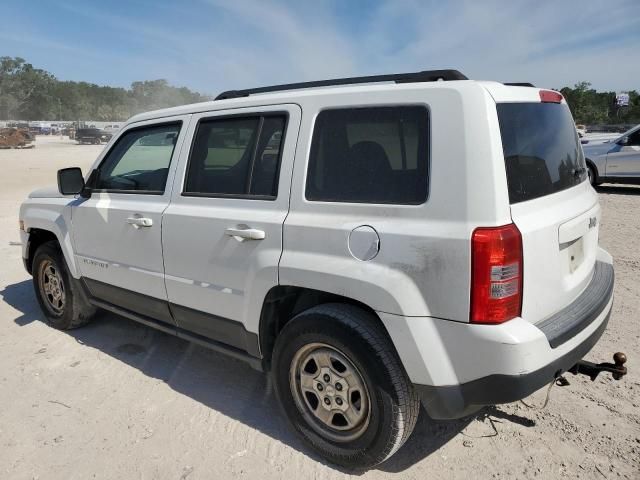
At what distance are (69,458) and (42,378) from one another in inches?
44.9

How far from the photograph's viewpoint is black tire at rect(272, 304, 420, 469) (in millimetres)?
2365

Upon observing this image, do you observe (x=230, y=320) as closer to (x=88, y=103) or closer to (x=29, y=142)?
(x=29, y=142)

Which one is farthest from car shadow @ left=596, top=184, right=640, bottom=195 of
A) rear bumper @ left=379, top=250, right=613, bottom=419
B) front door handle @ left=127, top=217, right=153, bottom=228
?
front door handle @ left=127, top=217, right=153, bottom=228

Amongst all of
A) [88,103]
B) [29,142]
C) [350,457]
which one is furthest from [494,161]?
[88,103]

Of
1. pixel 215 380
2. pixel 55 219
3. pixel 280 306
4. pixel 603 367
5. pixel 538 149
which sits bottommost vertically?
pixel 215 380

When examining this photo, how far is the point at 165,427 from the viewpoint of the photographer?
3.04 m

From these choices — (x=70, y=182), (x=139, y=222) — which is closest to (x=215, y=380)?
(x=139, y=222)

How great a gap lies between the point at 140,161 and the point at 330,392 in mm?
2259

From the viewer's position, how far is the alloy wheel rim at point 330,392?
254 cm

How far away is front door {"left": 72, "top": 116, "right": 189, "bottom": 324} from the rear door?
83.5 inches

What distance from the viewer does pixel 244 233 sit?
2.79m

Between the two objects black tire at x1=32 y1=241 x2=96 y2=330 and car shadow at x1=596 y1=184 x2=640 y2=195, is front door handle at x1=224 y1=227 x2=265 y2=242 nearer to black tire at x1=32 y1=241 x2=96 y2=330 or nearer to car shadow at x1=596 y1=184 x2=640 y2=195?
black tire at x1=32 y1=241 x2=96 y2=330

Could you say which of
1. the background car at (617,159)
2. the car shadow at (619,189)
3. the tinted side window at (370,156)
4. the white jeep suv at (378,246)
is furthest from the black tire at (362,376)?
the car shadow at (619,189)

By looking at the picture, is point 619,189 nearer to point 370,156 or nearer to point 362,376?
point 370,156
